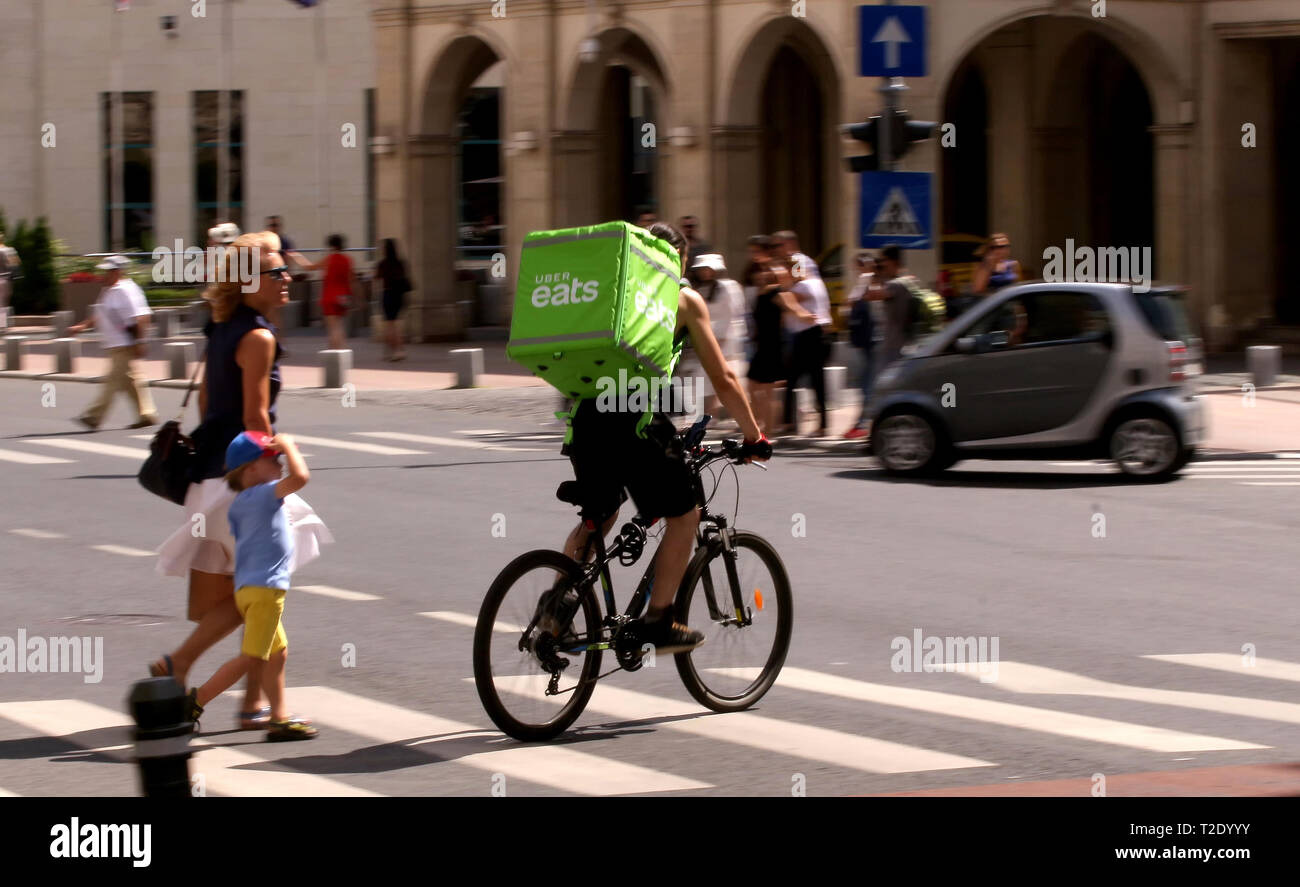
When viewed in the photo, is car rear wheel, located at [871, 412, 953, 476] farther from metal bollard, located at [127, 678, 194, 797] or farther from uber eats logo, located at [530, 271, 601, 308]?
metal bollard, located at [127, 678, 194, 797]

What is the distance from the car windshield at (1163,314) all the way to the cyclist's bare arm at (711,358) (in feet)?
29.3

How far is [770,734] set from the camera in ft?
24.2

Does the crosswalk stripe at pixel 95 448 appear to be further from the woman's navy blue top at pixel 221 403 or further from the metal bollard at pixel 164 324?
the metal bollard at pixel 164 324

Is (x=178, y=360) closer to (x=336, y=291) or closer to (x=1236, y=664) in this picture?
(x=336, y=291)

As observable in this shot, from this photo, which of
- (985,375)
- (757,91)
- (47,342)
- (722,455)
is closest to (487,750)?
(722,455)

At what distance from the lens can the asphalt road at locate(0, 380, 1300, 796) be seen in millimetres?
6855

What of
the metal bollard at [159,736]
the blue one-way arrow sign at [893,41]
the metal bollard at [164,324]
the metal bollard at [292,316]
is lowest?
the metal bollard at [159,736]

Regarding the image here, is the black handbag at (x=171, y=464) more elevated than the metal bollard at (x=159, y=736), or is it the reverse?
the black handbag at (x=171, y=464)

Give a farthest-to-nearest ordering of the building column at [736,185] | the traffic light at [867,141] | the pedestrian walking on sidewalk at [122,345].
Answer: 1. the building column at [736,185]
2. the pedestrian walking on sidewalk at [122,345]
3. the traffic light at [867,141]

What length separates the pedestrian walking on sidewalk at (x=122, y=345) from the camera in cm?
2012

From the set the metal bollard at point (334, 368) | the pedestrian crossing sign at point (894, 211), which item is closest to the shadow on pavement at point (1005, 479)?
the pedestrian crossing sign at point (894, 211)

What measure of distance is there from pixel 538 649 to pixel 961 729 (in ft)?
5.16

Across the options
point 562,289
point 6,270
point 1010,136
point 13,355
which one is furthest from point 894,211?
point 6,270

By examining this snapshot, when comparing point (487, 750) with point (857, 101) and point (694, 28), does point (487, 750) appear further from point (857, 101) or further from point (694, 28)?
point (694, 28)
